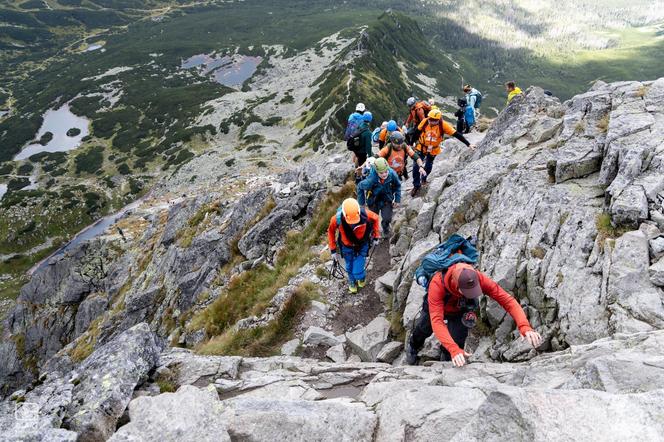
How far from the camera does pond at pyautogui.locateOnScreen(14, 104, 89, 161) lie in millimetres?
150625

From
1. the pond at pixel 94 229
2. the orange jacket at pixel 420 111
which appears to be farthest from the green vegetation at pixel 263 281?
the pond at pixel 94 229

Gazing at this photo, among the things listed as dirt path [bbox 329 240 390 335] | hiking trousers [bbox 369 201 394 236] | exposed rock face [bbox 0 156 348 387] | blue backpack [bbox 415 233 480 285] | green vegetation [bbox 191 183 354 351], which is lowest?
exposed rock face [bbox 0 156 348 387]

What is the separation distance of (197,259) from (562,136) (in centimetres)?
2326

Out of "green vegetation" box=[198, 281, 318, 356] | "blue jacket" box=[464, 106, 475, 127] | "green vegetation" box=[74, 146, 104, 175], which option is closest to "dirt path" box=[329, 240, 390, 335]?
"green vegetation" box=[198, 281, 318, 356]

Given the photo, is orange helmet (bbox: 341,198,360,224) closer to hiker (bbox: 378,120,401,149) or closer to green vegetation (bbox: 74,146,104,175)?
hiker (bbox: 378,120,401,149)

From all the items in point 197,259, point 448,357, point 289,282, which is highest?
point 448,357

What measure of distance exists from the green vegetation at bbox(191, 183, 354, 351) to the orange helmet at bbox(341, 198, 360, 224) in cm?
614

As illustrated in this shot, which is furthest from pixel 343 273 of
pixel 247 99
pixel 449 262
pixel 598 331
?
pixel 247 99

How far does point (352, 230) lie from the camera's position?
13.0 meters

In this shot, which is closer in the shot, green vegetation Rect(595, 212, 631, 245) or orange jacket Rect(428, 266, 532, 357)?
orange jacket Rect(428, 266, 532, 357)

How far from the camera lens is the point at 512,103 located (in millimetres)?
22906

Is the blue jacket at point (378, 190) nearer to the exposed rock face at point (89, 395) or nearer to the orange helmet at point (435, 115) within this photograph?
the orange helmet at point (435, 115)

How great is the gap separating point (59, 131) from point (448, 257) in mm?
190839

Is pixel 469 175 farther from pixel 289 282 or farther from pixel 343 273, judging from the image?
pixel 289 282
